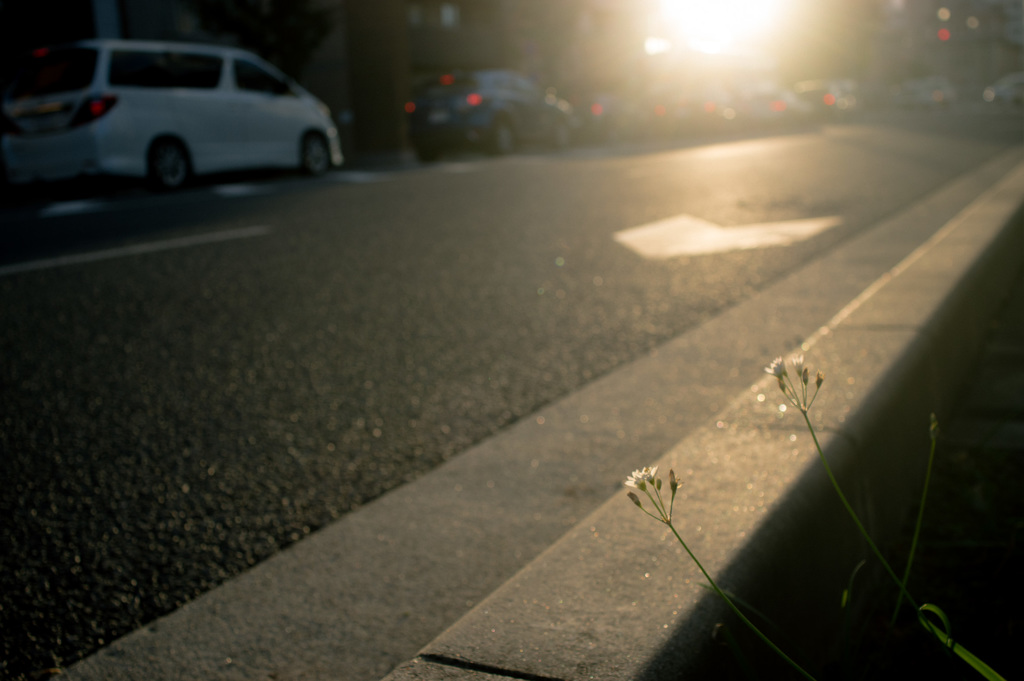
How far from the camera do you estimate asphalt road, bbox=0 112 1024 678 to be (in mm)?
1999

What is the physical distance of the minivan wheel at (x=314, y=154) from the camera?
41.9 feet

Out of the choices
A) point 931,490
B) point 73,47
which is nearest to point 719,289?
point 931,490

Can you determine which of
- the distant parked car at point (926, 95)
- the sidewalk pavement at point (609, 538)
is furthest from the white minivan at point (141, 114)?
the distant parked car at point (926, 95)

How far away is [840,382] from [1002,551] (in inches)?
17.3

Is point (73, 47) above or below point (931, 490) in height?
above

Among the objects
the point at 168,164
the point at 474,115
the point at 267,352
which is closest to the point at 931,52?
the point at 474,115

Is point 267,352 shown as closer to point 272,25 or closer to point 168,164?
point 168,164

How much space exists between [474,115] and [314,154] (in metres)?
3.71

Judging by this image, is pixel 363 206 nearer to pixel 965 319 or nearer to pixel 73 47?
pixel 73 47

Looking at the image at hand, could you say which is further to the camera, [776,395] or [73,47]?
[73,47]

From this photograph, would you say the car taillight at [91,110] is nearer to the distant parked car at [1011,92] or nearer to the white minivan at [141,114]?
the white minivan at [141,114]

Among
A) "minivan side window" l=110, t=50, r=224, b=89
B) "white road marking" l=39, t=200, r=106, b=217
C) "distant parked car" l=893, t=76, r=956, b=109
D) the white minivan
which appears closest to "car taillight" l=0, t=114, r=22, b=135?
the white minivan

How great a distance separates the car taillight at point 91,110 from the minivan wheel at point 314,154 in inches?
121

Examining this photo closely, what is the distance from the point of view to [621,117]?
70.5 feet
